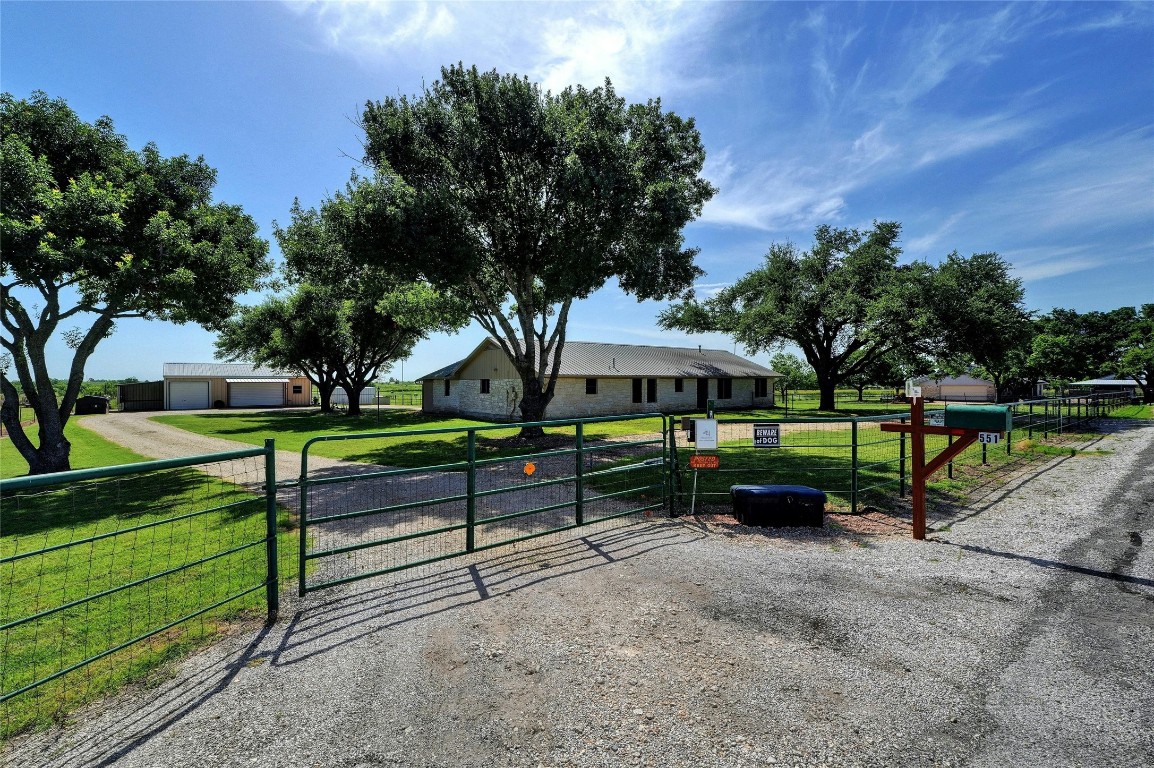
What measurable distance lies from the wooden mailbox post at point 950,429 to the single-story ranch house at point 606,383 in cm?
2009

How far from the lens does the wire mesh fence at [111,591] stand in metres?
3.31

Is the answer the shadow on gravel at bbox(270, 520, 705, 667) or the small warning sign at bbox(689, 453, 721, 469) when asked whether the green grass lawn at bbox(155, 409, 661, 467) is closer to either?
the shadow on gravel at bbox(270, 520, 705, 667)

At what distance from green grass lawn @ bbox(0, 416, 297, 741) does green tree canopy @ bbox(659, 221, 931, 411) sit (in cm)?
3014

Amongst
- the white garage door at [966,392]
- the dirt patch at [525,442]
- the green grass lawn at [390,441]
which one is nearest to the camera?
the green grass lawn at [390,441]

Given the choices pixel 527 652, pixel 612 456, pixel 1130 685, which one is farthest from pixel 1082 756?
pixel 612 456

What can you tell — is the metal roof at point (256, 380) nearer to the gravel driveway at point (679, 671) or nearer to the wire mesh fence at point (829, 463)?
the wire mesh fence at point (829, 463)

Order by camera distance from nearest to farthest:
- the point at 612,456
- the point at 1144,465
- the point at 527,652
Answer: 1. the point at 527,652
2. the point at 1144,465
3. the point at 612,456

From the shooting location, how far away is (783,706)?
3.12 m

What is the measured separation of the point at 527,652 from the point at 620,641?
2.40 ft

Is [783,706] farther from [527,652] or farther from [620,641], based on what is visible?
[527,652]

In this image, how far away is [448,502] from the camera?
7367mm

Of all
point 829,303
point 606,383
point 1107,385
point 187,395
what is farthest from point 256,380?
point 1107,385

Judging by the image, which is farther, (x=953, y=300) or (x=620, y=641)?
(x=953, y=300)

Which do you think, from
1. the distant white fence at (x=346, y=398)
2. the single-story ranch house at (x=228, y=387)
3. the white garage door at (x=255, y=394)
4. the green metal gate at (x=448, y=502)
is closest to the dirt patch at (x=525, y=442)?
the green metal gate at (x=448, y=502)
